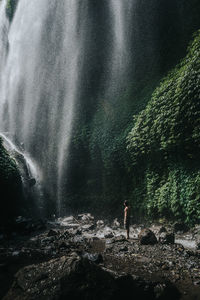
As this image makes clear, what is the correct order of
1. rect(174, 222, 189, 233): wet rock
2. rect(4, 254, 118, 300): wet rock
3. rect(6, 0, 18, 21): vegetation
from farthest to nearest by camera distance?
rect(6, 0, 18, 21): vegetation < rect(174, 222, 189, 233): wet rock < rect(4, 254, 118, 300): wet rock

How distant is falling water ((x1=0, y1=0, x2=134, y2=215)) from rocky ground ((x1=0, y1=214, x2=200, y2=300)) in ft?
29.1

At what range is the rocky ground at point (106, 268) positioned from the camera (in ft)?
9.46

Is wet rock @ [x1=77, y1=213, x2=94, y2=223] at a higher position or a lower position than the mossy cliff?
lower

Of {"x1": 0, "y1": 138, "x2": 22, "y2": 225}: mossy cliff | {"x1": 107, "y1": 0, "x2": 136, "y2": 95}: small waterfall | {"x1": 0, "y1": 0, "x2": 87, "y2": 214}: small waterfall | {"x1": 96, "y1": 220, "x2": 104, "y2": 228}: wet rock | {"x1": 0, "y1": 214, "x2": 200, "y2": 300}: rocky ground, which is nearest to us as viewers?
{"x1": 0, "y1": 214, "x2": 200, "y2": 300}: rocky ground

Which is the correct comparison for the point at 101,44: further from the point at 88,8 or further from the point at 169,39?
the point at 169,39

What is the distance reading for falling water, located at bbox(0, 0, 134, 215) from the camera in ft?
50.7

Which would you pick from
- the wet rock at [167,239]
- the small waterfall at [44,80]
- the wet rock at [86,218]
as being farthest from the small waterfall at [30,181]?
the wet rock at [167,239]

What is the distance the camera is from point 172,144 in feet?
27.6

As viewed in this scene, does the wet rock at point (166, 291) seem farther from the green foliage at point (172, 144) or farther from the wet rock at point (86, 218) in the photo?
the wet rock at point (86, 218)

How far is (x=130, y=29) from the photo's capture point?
14.2 metres

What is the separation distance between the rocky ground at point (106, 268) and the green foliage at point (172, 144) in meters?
1.04

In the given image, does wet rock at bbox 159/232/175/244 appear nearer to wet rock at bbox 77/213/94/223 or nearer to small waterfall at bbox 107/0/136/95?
wet rock at bbox 77/213/94/223

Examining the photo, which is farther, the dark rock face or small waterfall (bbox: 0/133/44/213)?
small waterfall (bbox: 0/133/44/213)

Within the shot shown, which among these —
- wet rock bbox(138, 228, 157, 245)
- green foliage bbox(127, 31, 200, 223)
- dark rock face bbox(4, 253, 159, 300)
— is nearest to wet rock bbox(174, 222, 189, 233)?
green foliage bbox(127, 31, 200, 223)
